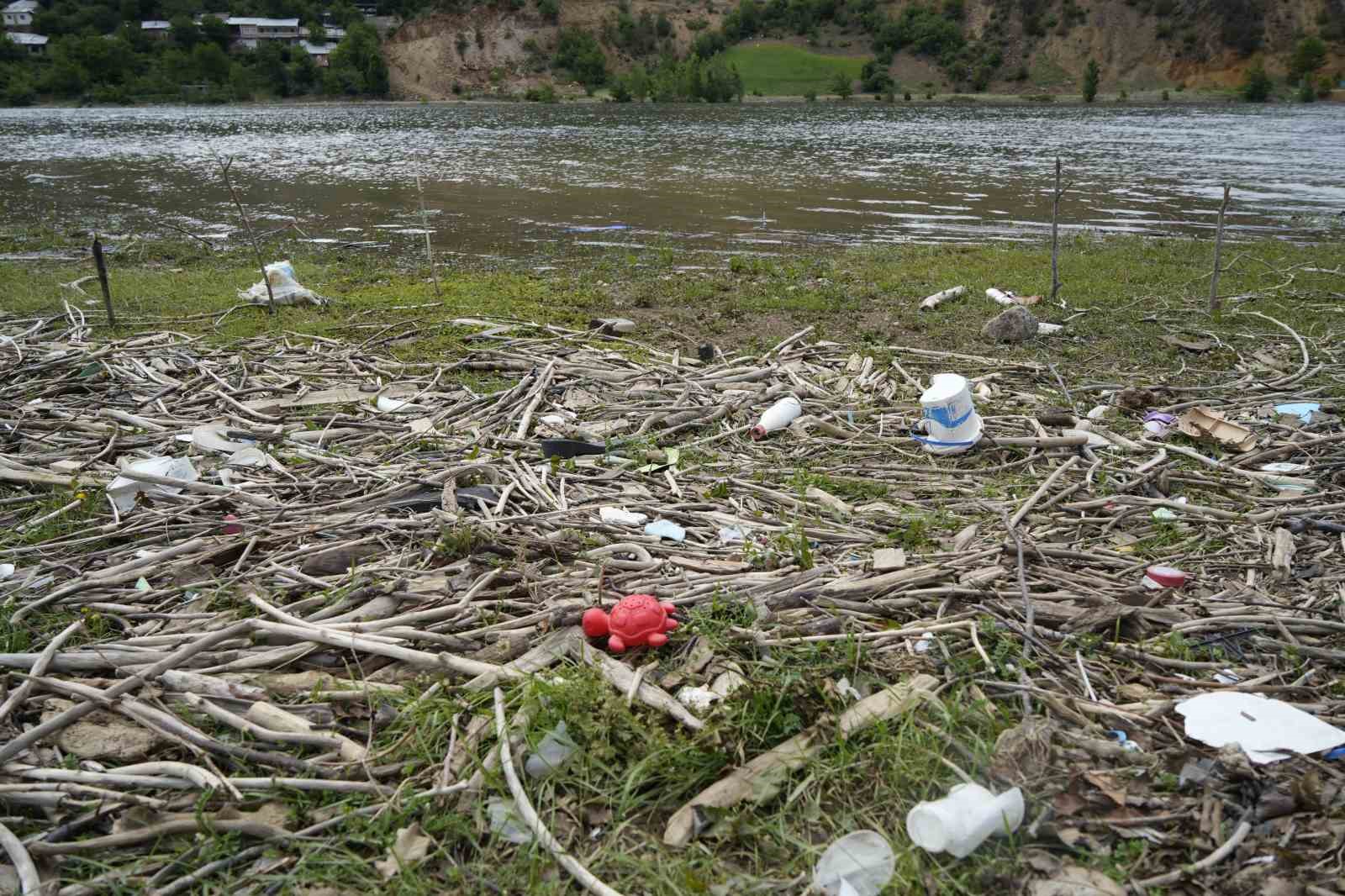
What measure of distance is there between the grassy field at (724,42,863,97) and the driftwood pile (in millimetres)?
76123

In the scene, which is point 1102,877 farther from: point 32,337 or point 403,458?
point 32,337

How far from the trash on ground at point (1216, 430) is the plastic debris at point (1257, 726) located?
9.11 feet

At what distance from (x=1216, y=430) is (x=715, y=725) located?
4279mm

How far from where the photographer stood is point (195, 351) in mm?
7340

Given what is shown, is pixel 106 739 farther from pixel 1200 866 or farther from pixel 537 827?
pixel 1200 866

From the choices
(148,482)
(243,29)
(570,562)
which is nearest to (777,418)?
(570,562)

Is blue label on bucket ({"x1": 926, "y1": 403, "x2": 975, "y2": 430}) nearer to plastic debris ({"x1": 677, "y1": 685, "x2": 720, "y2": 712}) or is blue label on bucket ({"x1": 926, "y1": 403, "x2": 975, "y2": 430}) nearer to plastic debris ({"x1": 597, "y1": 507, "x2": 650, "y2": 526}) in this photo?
plastic debris ({"x1": 597, "y1": 507, "x2": 650, "y2": 526})

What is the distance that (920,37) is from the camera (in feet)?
292

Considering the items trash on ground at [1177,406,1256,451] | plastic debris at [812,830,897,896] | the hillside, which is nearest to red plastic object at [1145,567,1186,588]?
trash on ground at [1177,406,1256,451]

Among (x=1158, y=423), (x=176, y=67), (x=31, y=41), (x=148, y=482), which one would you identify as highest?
(x=31, y=41)

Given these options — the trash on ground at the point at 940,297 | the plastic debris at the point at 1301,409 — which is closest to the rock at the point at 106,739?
the plastic debris at the point at 1301,409

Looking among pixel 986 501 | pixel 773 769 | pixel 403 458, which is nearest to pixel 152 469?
pixel 403 458

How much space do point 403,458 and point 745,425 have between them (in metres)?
2.22

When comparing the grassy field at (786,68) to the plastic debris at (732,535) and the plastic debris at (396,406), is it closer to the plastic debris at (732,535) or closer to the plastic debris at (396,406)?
the plastic debris at (396,406)
